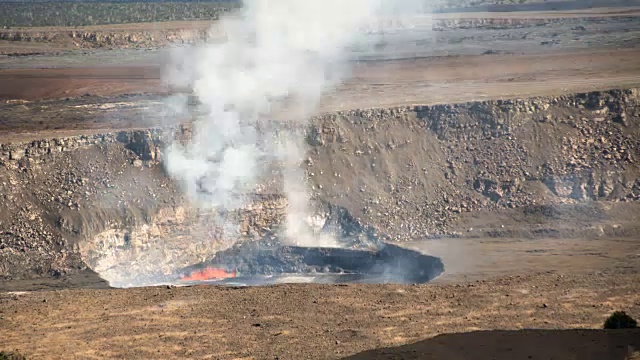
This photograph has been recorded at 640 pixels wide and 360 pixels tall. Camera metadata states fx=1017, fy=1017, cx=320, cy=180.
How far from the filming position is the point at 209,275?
131 feet

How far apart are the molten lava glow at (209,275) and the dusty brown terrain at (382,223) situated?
3.39 ft

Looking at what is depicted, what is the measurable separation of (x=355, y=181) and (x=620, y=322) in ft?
63.4

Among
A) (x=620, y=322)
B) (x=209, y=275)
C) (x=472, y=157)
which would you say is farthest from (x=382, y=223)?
(x=620, y=322)

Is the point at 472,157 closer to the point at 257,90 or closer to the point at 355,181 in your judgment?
the point at 355,181

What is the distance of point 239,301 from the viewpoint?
31.3m

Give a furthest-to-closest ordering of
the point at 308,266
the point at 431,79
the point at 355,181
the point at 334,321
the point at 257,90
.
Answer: the point at 431,79 → the point at 257,90 → the point at 355,181 → the point at 308,266 → the point at 334,321

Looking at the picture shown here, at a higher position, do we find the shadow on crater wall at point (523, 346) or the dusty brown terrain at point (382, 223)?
the dusty brown terrain at point (382, 223)

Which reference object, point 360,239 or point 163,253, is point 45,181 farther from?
point 360,239

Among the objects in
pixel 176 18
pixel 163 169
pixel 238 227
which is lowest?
pixel 238 227

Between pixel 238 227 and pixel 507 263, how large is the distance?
36.3 ft

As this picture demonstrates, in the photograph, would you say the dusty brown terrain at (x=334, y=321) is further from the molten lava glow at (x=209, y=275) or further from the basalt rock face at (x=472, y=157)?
the basalt rock face at (x=472, y=157)

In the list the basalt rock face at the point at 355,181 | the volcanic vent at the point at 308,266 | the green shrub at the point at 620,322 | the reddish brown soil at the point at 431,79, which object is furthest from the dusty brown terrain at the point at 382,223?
the volcanic vent at the point at 308,266

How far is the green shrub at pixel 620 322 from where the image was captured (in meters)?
27.1

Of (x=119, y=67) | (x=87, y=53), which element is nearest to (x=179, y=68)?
(x=119, y=67)
